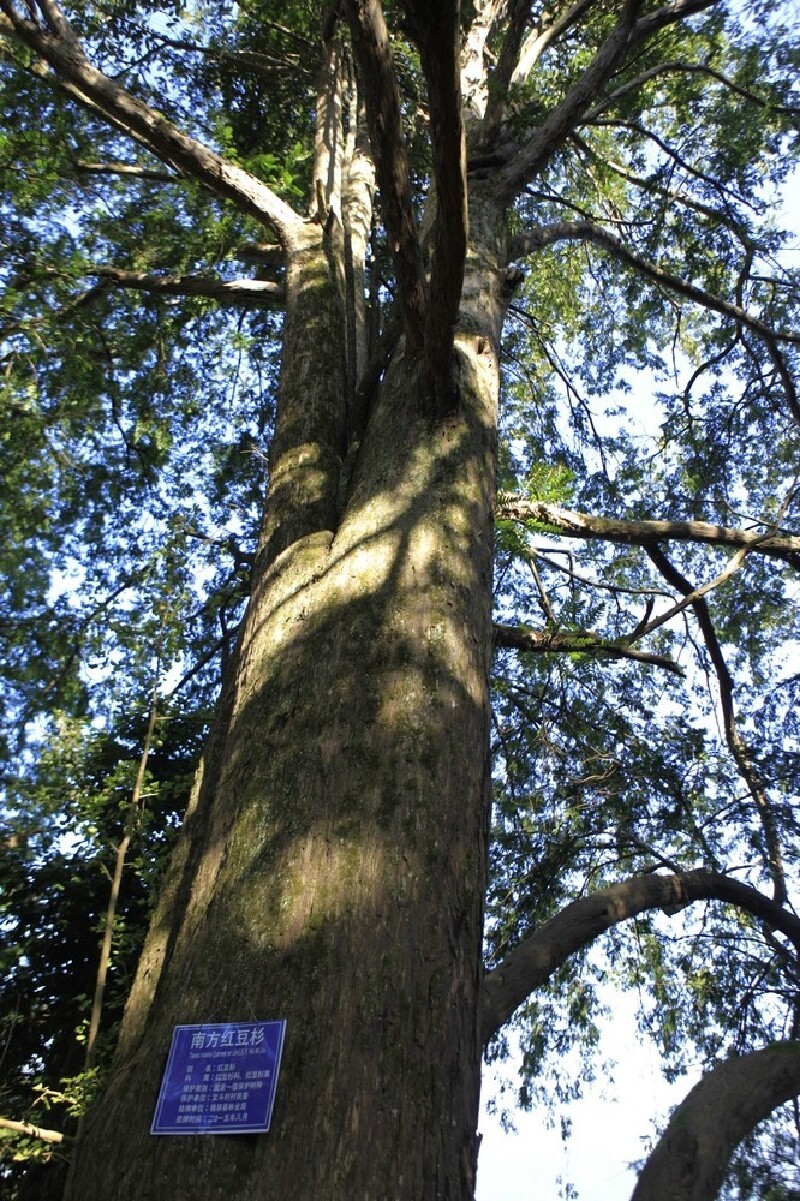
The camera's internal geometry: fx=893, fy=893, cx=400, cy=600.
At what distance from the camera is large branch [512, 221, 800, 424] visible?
217 inches

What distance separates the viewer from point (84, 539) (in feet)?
28.4

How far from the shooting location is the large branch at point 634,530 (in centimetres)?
493

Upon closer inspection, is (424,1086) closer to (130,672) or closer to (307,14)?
(130,672)

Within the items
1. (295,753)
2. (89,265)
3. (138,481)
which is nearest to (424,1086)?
(295,753)

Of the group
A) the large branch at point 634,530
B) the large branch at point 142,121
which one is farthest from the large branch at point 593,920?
the large branch at point 142,121

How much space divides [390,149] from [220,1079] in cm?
282

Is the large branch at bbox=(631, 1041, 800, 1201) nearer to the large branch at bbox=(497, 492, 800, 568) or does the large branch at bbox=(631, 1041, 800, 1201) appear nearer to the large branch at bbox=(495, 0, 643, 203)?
the large branch at bbox=(497, 492, 800, 568)

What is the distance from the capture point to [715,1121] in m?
4.02

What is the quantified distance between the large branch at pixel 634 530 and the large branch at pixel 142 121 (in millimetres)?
1940

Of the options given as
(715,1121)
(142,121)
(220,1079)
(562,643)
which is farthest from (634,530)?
(220,1079)

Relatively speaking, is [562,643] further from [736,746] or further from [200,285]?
[200,285]

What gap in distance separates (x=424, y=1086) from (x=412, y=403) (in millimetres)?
2538

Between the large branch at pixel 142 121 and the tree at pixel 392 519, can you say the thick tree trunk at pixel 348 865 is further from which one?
the large branch at pixel 142 121

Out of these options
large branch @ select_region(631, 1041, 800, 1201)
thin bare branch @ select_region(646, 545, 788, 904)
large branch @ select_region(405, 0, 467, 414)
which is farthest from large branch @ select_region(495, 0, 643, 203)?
large branch @ select_region(631, 1041, 800, 1201)
